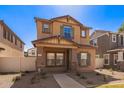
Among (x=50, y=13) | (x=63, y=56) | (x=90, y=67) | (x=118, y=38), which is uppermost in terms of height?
(x=50, y=13)

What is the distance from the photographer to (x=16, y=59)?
18797 millimetres

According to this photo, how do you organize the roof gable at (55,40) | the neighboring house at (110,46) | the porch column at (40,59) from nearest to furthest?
1. the roof gable at (55,40)
2. the porch column at (40,59)
3. the neighboring house at (110,46)

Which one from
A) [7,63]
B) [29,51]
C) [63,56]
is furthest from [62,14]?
[29,51]

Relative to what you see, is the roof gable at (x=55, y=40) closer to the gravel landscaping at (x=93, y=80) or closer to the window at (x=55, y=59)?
the window at (x=55, y=59)

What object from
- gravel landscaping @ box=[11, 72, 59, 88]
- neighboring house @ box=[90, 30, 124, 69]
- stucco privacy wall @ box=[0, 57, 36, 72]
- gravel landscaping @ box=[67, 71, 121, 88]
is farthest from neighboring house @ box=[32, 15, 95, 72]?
neighboring house @ box=[90, 30, 124, 69]

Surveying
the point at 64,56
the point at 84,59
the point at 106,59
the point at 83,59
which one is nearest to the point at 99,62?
the point at 106,59

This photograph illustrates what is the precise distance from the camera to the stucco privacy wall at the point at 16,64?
18.4 meters

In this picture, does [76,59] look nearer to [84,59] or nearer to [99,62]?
[84,59]

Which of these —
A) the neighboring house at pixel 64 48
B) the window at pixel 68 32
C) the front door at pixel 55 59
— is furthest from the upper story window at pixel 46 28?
the front door at pixel 55 59

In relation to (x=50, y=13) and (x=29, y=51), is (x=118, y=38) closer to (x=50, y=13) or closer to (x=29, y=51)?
(x=50, y=13)

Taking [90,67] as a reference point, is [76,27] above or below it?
above

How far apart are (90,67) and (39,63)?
23.3 ft

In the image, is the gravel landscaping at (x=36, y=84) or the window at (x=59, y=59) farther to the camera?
the window at (x=59, y=59)

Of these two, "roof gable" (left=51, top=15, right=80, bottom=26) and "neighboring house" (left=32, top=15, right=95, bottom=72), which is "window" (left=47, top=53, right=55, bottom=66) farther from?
"roof gable" (left=51, top=15, right=80, bottom=26)
